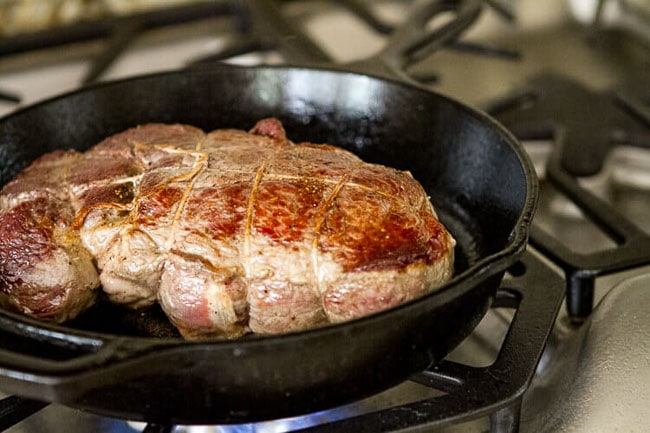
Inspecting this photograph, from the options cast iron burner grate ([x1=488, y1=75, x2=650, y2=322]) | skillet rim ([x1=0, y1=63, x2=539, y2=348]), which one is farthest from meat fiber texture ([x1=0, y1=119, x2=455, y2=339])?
cast iron burner grate ([x1=488, y1=75, x2=650, y2=322])

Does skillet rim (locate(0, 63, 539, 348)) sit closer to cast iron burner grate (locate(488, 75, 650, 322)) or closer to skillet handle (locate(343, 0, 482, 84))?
skillet handle (locate(343, 0, 482, 84))

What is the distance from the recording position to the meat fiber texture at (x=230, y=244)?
1.02m

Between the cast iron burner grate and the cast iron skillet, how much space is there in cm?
16

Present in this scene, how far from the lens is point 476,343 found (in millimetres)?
1298

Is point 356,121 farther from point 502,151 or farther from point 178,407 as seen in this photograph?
point 178,407

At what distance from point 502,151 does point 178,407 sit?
2.35 feet

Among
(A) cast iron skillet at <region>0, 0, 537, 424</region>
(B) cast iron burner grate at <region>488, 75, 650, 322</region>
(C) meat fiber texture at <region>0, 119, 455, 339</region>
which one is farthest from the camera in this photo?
(B) cast iron burner grate at <region>488, 75, 650, 322</region>

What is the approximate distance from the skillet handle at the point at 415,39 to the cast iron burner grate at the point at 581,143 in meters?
0.28

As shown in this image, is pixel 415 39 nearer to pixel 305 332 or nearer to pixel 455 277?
pixel 455 277

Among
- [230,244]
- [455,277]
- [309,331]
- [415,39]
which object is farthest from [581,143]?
[309,331]

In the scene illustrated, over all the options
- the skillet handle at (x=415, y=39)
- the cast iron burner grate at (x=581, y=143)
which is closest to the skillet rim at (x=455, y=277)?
the skillet handle at (x=415, y=39)

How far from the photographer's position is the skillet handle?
5.13ft

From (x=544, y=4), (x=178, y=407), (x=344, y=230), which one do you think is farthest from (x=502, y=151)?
(x=544, y=4)

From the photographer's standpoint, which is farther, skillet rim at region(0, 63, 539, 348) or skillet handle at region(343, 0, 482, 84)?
skillet handle at region(343, 0, 482, 84)
